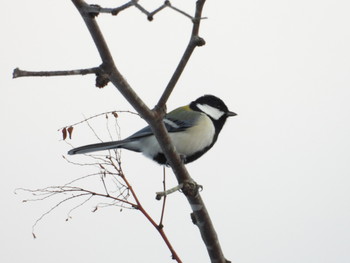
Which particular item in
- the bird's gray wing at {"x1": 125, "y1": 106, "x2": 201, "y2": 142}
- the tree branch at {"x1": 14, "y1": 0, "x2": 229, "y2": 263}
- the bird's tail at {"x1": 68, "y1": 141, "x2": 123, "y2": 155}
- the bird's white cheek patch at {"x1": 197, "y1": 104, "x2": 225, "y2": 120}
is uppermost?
the bird's white cheek patch at {"x1": 197, "y1": 104, "x2": 225, "y2": 120}

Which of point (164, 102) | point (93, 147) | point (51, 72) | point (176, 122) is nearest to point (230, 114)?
point (176, 122)

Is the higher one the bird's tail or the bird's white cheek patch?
the bird's white cheek patch

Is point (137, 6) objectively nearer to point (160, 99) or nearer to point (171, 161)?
point (160, 99)

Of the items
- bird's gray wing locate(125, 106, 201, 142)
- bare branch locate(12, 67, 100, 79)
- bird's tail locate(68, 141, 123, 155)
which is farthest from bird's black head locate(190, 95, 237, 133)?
bare branch locate(12, 67, 100, 79)

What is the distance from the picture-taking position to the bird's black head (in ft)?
17.1

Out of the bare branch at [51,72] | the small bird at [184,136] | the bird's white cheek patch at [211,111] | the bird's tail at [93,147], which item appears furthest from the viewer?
the bird's white cheek patch at [211,111]

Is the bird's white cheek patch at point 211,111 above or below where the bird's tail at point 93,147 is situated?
above

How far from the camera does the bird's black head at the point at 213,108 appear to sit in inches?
205

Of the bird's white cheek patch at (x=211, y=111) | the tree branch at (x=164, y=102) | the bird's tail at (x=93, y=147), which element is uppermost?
the bird's white cheek patch at (x=211, y=111)

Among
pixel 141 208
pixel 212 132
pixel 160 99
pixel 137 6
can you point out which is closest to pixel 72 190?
pixel 141 208

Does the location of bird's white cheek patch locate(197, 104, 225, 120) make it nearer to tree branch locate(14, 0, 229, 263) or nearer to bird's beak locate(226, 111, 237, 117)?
bird's beak locate(226, 111, 237, 117)

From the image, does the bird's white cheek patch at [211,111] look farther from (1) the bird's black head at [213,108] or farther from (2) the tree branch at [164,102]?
(2) the tree branch at [164,102]

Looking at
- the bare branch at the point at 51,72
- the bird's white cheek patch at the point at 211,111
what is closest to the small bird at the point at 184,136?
the bird's white cheek patch at the point at 211,111

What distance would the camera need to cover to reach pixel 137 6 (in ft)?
6.17
